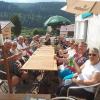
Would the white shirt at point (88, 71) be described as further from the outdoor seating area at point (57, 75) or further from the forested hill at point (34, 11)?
the forested hill at point (34, 11)

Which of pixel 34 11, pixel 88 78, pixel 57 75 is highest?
pixel 34 11

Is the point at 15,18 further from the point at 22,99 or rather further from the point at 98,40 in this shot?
the point at 22,99

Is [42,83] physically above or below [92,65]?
below

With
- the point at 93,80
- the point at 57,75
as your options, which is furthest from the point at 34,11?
the point at 93,80

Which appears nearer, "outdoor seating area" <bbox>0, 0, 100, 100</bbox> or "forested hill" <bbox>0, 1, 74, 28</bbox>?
"outdoor seating area" <bbox>0, 0, 100, 100</bbox>

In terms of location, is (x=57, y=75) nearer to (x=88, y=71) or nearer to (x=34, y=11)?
(x=88, y=71)

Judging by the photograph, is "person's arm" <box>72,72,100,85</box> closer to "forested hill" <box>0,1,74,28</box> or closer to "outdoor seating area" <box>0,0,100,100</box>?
"outdoor seating area" <box>0,0,100,100</box>

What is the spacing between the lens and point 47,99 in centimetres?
353

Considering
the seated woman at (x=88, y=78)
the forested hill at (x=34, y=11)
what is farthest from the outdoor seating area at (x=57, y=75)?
the forested hill at (x=34, y=11)

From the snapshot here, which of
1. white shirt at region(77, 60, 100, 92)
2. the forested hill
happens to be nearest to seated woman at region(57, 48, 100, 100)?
white shirt at region(77, 60, 100, 92)

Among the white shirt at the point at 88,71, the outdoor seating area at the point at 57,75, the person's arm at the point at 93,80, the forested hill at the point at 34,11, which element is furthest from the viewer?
the forested hill at the point at 34,11

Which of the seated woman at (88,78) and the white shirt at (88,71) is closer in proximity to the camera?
the seated woman at (88,78)

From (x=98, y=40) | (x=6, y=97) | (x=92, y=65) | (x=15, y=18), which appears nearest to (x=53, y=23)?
(x=98, y=40)

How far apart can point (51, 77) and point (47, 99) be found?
3.47 m
